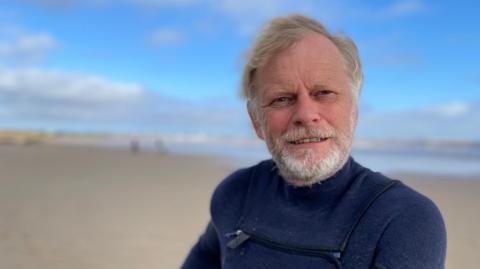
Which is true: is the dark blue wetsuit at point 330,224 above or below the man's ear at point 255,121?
below

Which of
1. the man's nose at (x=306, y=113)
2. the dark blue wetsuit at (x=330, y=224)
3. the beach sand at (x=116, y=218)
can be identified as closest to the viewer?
the dark blue wetsuit at (x=330, y=224)

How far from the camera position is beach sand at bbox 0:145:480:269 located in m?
5.54

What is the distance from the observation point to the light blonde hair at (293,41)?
1543 mm

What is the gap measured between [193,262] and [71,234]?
5.04m

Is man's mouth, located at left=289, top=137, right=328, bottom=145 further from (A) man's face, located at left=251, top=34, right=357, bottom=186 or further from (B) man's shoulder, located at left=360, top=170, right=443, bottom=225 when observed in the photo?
(B) man's shoulder, located at left=360, top=170, right=443, bottom=225

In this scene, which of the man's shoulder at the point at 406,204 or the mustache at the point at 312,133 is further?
the mustache at the point at 312,133

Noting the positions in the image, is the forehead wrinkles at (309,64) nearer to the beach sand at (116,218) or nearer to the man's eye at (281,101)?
the man's eye at (281,101)

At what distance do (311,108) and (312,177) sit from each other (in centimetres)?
25

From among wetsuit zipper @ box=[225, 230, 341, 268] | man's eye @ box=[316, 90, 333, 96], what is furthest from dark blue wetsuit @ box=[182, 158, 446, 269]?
man's eye @ box=[316, 90, 333, 96]

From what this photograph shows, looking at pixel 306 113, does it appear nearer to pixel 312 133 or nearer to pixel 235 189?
pixel 312 133

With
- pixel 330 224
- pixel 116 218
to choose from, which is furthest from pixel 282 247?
pixel 116 218

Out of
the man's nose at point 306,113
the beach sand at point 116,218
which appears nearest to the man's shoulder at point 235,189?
the man's nose at point 306,113

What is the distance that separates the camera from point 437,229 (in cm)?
122

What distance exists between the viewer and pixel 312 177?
1.52 m
